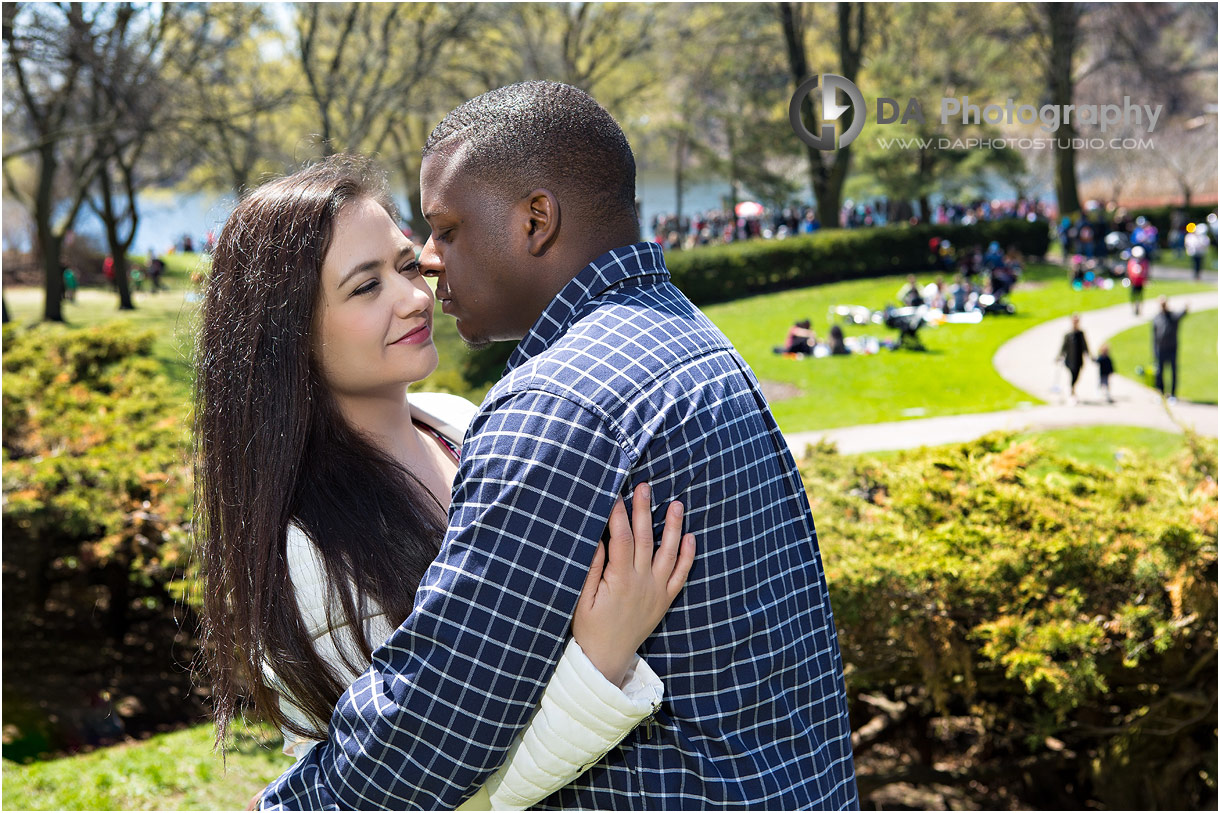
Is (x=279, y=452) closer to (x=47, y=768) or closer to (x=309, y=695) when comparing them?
(x=309, y=695)

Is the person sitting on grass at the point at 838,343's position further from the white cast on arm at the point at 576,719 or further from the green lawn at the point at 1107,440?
the white cast on arm at the point at 576,719

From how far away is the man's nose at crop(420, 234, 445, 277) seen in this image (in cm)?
181

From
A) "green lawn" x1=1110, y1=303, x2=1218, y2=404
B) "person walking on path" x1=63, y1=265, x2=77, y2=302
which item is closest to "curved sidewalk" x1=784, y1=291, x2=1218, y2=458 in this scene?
"green lawn" x1=1110, y1=303, x2=1218, y2=404

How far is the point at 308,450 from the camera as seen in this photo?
85.8 inches

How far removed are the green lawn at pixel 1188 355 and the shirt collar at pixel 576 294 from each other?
1427 cm

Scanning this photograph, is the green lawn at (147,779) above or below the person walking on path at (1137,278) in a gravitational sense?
below

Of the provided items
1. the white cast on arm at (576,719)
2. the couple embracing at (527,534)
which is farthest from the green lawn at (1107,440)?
the white cast on arm at (576,719)

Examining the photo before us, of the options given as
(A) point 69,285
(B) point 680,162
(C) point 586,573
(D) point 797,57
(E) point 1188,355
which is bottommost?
(E) point 1188,355

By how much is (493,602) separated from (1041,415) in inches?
517

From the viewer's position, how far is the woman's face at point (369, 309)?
221 centimetres

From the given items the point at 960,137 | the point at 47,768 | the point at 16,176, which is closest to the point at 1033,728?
the point at 47,768

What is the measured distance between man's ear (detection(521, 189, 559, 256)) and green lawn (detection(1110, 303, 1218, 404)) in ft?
47.0
